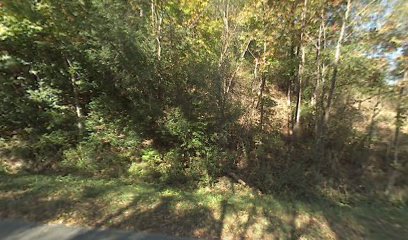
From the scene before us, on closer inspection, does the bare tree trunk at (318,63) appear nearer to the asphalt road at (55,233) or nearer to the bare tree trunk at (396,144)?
the bare tree trunk at (396,144)

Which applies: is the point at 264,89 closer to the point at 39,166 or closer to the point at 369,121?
the point at 369,121

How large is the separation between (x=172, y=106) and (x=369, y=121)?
820 cm

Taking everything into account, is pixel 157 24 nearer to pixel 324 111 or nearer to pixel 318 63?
pixel 318 63

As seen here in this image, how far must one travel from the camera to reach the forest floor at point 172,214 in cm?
568

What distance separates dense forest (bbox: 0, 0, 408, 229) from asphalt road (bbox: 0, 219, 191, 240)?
4.44 meters

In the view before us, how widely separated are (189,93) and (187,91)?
4.2 inches

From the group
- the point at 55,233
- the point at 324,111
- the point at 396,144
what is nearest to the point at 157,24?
the point at 324,111

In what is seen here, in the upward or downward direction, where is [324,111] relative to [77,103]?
downward

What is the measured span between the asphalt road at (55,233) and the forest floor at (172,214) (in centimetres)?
18

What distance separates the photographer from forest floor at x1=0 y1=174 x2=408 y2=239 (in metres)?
5.68

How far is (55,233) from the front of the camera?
515 centimetres

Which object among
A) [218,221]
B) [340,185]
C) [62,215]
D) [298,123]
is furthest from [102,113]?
[340,185]

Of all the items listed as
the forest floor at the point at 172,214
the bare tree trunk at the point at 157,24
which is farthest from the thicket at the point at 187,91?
the forest floor at the point at 172,214

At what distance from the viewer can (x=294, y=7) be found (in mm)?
11844
